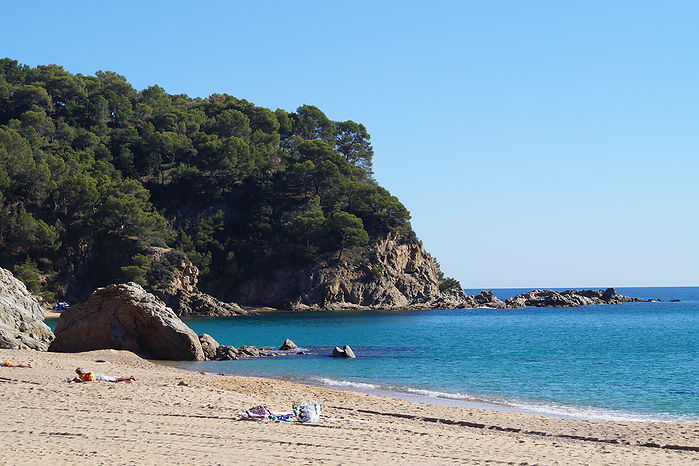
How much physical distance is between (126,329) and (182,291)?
1633 inches

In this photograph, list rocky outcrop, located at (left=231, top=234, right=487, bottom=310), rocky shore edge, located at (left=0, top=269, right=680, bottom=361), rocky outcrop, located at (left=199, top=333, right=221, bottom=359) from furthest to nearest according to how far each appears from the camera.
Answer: rocky outcrop, located at (left=231, top=234, right=487, bottom=310) → rocky outcrop, located at (left=199, top=333, right=221, bottom=359) → rocky shore edge, located at (left=0, top=269, right=680, bottom=361)

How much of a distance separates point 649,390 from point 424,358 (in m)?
12.6

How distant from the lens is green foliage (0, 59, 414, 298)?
229ft

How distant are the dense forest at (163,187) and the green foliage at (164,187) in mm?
168

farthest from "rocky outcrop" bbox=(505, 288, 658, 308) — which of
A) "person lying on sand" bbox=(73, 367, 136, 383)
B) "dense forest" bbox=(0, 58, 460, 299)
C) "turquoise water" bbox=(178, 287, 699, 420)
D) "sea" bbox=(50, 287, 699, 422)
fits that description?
"person lying on sand" bbox=(73, 367, 136, 383)

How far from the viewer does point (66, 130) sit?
83.1m

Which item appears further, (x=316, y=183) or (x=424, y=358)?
(x=316, y=183)

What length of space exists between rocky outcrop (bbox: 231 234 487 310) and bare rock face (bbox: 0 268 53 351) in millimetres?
49177

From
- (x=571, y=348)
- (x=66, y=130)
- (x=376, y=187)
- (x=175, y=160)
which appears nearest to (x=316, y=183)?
(x=376, y=187)

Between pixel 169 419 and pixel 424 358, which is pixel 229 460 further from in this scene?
pixel 424 358

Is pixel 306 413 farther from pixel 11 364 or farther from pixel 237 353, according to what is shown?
pixel 237 353

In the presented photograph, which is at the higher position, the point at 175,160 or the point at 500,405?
the point at 175,160

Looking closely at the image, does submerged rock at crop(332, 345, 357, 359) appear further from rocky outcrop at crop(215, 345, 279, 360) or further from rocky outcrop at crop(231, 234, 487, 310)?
rocky outcrop at crop(231, 234, 487, 310)

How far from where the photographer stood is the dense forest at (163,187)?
6938 centimetres
